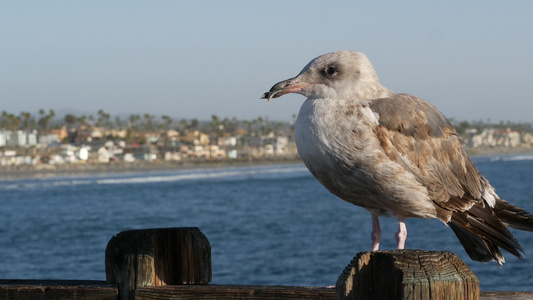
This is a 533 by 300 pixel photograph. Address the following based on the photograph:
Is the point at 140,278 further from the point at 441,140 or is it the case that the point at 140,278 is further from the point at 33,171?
the point at 33,171

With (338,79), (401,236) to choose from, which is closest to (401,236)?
(401,236)

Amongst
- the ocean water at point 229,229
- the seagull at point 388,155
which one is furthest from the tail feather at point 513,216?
the ocean water at point 229,229

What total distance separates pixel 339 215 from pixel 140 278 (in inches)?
2784

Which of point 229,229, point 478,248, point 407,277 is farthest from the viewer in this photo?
point 229,229

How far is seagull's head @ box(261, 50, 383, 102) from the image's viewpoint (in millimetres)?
4559

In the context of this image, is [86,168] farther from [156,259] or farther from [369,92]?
[156,259]

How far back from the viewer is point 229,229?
59562mm

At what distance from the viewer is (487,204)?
4.80 m

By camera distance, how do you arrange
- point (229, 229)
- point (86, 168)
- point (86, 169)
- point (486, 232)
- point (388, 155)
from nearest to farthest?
1. point (388, 155)
2. point (486, 232)
3. point (229, 229)
4. point (86, 169)
5. point (86, 168)

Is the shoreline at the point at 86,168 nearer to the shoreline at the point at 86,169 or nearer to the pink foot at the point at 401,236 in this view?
the shoreline at the point at 86,169

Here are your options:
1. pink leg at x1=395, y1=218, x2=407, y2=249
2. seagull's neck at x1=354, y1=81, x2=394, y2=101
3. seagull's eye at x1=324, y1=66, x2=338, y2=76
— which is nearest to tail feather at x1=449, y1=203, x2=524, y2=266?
pink leg at x1=395, y1=218, x2=407, y2=249

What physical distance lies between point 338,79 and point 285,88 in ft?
1.08

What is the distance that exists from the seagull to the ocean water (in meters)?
26.4

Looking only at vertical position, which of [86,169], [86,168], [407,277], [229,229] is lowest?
[86,169]
